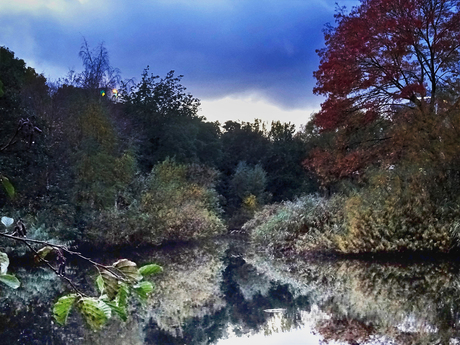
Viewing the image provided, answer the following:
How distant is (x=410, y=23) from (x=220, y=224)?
11086mm

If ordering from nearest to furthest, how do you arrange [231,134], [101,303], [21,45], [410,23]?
1. [101,303]
2. [410,23]
3. [21,45]
4. [231,134]

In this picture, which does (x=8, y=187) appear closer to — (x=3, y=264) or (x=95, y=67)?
(x=3, y=264)

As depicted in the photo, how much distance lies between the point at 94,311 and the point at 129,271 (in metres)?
0.12

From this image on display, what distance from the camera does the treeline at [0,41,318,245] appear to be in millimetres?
10992

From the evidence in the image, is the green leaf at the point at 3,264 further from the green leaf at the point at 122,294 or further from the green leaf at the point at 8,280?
the green leaf at the point at 122,294

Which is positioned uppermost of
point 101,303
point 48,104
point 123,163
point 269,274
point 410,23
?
point 410,23

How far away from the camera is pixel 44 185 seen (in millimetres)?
11766

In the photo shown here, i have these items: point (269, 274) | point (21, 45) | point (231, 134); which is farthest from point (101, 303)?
point (231, 134)

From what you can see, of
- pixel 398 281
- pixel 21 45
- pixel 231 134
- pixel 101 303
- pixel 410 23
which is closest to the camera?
pixel 101 303

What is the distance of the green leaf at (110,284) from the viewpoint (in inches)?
32.5

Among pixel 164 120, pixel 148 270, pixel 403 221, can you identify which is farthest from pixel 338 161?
pixel 164 120

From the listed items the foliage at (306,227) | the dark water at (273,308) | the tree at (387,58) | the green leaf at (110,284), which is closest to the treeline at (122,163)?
the dark water at (273,308)

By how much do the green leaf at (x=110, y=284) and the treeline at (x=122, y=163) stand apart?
656 cm

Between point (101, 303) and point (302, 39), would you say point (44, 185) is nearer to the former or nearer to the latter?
point (302, 39)
